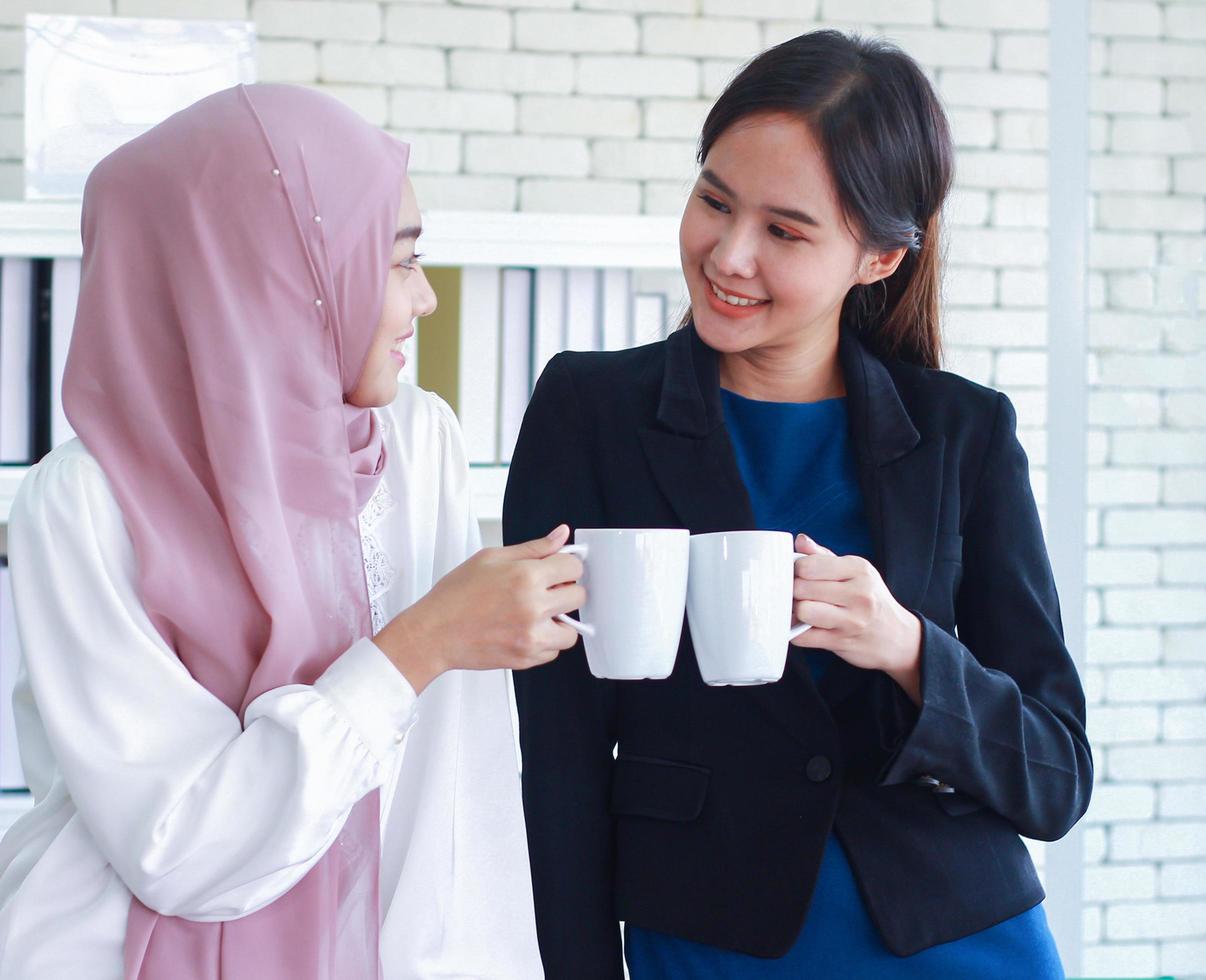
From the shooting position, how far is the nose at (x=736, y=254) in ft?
4.08

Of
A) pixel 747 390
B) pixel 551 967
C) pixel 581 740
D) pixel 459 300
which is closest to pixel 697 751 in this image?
pixel 581 740

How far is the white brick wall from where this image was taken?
2732 mm

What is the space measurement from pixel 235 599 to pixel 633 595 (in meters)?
0.35

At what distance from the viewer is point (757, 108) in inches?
50.6

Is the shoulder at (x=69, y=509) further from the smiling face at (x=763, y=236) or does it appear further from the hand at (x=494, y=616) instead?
the smiling face at (x=763, y=236)

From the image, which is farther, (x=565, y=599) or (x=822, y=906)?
(x=822, y=906)

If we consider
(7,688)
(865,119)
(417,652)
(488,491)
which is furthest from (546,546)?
(7,688)

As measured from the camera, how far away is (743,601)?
3.27ft

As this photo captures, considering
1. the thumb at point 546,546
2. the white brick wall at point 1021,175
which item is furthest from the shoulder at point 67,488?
the white brick wall at point 1021,175

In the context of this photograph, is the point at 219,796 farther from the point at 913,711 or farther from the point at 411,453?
the point at 913,711

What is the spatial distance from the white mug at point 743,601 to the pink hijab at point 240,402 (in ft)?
1.09

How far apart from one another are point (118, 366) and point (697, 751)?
59cm

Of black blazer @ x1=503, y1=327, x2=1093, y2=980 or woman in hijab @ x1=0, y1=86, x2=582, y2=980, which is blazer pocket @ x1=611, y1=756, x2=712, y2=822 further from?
woman in hijab @ x1=0, y1=86, x2=582, y2=980

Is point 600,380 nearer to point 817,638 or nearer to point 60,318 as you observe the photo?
point 817,638
